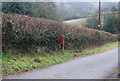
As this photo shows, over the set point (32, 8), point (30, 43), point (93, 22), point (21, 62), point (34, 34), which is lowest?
point (93, 22)

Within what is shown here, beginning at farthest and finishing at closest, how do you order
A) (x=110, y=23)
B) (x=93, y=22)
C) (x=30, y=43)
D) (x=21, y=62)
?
(x=110, y=23), (x=93, y=22), (x=30, y=43), (x=21, y=62)

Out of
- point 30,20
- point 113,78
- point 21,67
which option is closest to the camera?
point 113,78

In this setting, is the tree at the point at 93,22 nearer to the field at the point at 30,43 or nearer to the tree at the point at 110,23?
the tree at the point at 110,23

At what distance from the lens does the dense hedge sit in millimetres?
9336

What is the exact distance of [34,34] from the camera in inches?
424

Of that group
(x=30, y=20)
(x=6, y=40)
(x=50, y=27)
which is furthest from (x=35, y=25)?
(x=6, y=40)

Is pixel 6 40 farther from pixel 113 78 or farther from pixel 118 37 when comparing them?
pixel 118 37

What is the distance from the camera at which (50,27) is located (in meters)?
12.4

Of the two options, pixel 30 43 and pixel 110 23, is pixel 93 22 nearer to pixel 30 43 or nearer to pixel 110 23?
pixel 110 23

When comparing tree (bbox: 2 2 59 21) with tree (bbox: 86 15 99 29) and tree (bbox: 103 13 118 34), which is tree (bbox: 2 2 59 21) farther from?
tree (bbox: 103 13 118 34)

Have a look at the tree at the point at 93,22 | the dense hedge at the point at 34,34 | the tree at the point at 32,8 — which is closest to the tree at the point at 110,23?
the tree at the point at 93,22

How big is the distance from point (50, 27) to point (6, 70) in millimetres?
5600

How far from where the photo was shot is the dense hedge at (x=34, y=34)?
30.6 ft

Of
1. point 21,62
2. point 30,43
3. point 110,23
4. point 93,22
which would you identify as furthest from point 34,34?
point 110,23
